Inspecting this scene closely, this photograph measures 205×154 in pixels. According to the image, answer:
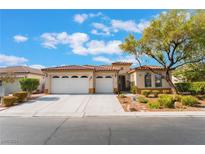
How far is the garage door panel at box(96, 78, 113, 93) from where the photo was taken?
1006 inches

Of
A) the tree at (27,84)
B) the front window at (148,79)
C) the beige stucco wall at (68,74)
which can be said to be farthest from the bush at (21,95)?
the front window at (148,79)

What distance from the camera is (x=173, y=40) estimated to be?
61.0 feet

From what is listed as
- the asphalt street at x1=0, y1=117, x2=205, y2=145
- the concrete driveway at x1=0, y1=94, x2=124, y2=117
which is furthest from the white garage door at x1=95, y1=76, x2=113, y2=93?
the asphalt street at x1=0, y1=117, x2=205, y2=145

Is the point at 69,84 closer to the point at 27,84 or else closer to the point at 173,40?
the point at 27,84

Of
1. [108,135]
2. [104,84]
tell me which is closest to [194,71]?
[104,84]

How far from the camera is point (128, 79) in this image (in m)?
30.2

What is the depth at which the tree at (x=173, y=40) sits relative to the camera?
1806 centimetres

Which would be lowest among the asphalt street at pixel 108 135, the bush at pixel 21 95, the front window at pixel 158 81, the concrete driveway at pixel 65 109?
the asphalt street at pixel 108 135

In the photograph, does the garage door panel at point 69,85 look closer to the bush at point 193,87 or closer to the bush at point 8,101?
the bush at point 8,101

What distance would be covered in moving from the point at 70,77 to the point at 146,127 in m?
17.8

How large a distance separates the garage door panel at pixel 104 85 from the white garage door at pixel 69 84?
1.54 meters
